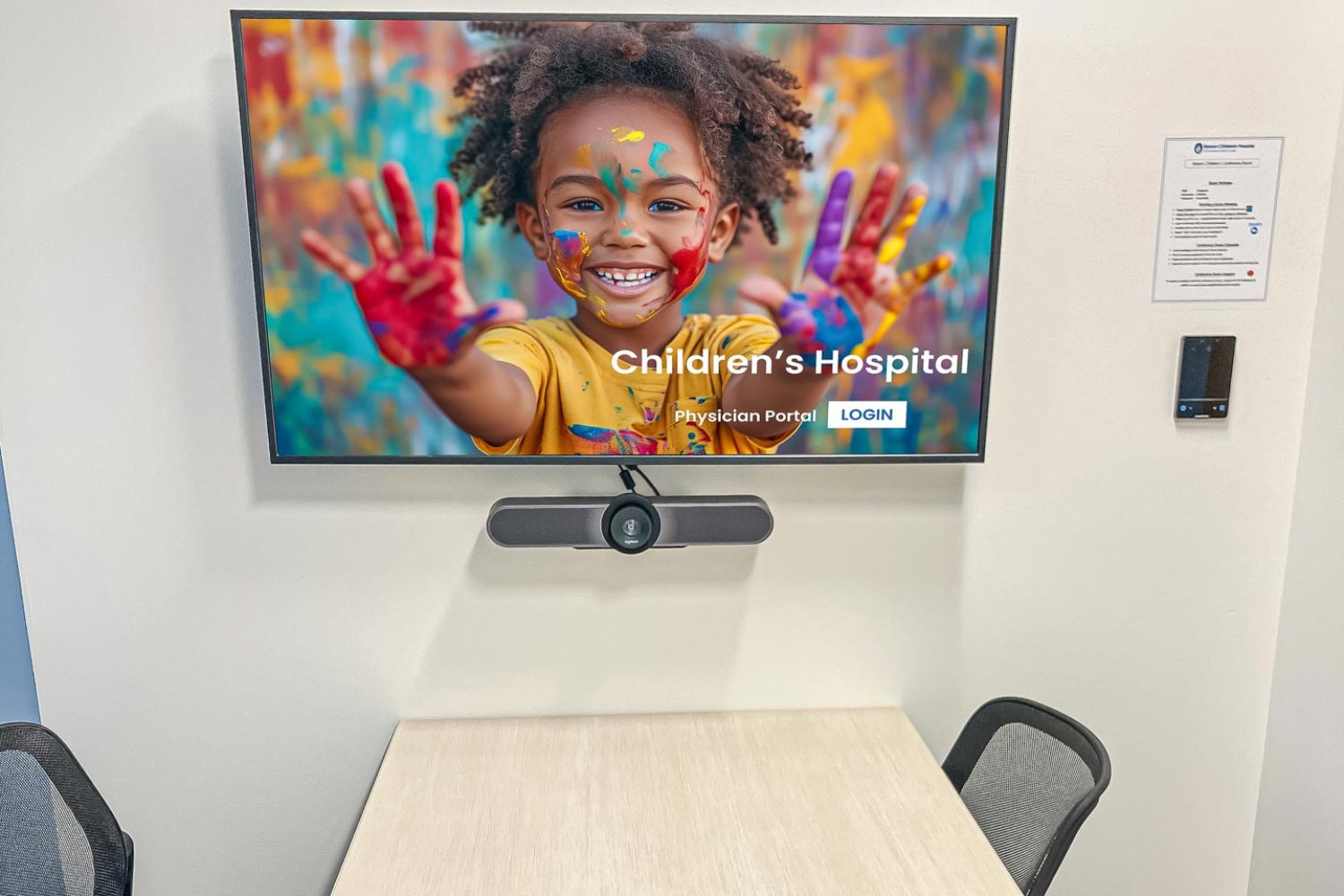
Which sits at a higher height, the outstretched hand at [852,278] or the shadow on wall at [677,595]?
the outstretched hand at [852,278]

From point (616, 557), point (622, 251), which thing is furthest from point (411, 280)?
point (616, 557)

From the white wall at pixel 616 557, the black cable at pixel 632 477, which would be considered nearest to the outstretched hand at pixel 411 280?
the white wall at pixel 616 557

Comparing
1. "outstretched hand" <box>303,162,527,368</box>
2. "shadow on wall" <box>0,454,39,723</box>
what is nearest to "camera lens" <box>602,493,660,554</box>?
"outstretched hand" <box>303,162,527,368</box>

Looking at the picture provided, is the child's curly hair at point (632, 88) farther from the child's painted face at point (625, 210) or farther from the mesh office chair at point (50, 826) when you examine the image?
the mesh office chair at point (50, 826)

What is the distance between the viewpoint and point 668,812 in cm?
160

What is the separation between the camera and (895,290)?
1.71 meters

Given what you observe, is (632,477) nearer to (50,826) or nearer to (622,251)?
(622,251)

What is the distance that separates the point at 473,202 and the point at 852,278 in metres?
0.72

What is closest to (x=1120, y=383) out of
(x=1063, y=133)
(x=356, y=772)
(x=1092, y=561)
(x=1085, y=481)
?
(x=1085, y=481)

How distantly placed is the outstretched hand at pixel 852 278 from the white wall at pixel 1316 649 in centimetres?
84

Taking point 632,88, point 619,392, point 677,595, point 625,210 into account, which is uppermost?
point 632,88

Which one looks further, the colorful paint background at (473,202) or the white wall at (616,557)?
the white wall at (616,557)

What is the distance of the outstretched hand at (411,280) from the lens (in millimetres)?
1652

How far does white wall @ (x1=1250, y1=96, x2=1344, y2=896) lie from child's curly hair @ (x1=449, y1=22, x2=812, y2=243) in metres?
1.16
